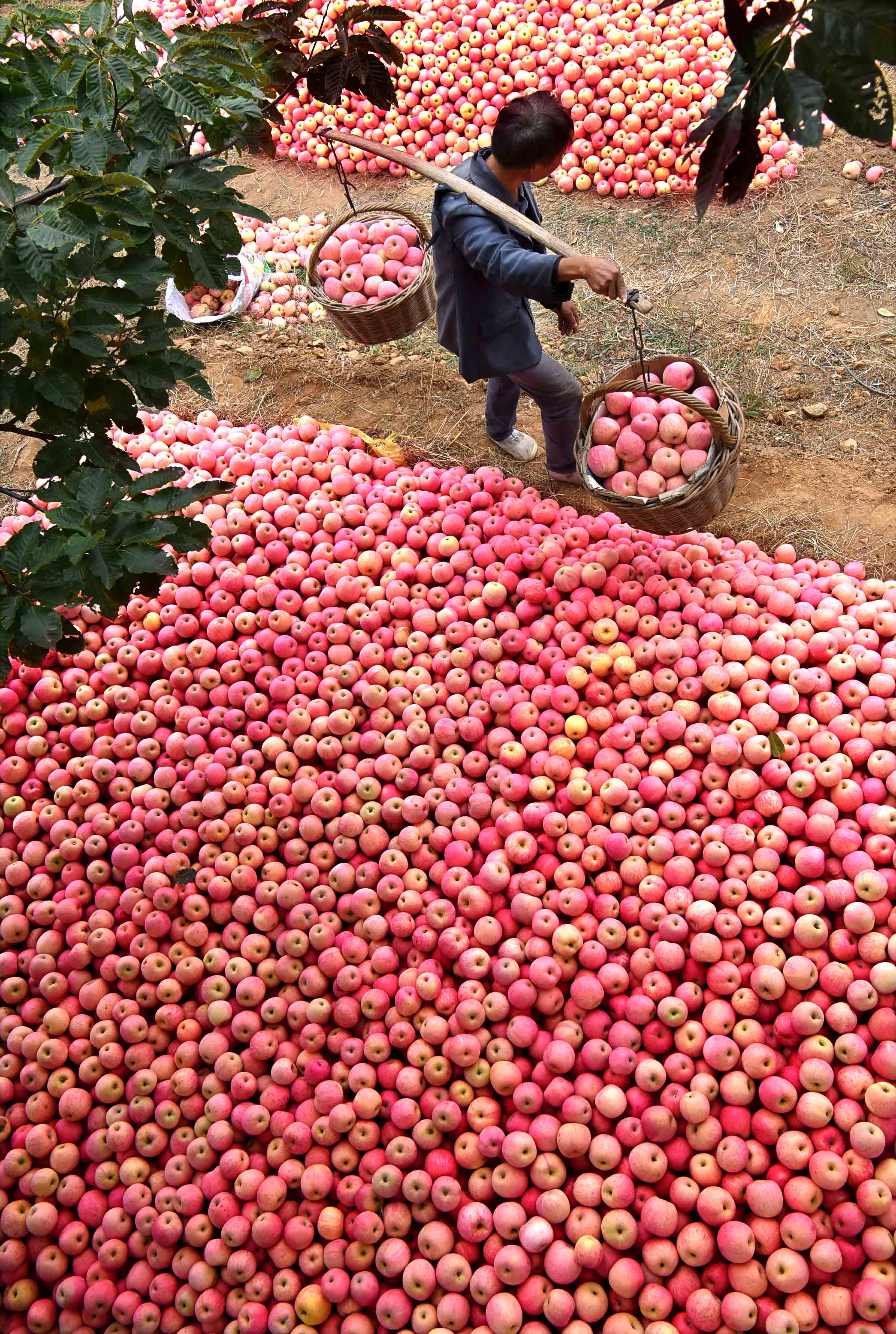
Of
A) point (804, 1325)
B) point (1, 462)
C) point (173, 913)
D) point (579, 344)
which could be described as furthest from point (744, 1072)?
point (1, 462)

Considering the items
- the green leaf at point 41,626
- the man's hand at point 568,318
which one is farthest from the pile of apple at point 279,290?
the green leaf at point 41,626

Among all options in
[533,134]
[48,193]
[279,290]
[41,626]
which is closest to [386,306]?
[533,134]

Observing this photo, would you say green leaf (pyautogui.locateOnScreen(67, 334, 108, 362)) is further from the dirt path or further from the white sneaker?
the white sneaker

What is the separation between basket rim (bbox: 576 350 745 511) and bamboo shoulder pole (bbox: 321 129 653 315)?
23 cm

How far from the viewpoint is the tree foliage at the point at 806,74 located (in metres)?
1.20

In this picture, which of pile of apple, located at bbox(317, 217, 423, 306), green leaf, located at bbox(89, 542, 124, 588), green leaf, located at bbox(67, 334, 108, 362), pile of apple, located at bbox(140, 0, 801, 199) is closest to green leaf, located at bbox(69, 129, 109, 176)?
green leaf, located at bbox(67, 334, 108, 362)

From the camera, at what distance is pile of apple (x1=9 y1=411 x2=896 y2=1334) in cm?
201

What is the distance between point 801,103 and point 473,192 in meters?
1.56

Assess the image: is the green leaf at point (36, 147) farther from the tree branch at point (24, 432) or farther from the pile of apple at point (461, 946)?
the pile of apple at point (461, 946)

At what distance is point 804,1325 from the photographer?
1.85 meters

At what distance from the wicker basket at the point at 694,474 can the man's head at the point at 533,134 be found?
636mm

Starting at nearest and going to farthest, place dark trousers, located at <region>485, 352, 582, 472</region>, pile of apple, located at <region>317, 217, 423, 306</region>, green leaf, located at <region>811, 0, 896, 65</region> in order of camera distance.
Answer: green leaf, located at <region>811, 0, 896, 65</region> < dark trousers, located at <region>485, 352, 582, 472</region> < pile of apple, located at <region>317, 217, 423, 306</region>

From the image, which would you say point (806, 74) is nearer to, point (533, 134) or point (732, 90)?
point (732, 90)

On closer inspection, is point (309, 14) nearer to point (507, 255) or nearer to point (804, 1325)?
point (507, 255)
